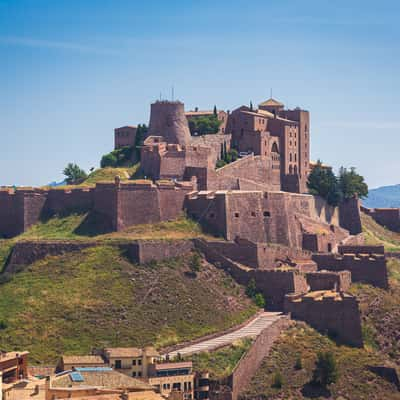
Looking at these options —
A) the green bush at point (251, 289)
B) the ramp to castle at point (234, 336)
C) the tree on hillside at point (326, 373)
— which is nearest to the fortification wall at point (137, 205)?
the green bush at point (251, 289)

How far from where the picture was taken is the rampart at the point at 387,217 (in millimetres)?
108000

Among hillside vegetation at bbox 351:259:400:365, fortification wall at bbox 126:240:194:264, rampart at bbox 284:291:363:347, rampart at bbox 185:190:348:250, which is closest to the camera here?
rampart at bbox 284:291:363:347

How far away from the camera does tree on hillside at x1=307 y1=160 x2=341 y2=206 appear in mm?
102312

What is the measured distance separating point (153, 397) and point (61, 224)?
1090 inches

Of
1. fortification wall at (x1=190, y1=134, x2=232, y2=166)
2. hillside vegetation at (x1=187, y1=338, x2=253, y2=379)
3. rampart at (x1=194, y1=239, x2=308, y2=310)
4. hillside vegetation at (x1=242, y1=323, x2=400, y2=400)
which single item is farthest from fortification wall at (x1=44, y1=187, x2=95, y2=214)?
hillside vegetation at (x1=187, y1=338, x2=253, y2=379)

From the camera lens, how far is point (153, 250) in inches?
3123

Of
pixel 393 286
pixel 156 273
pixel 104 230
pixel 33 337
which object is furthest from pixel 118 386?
pixel 393 286

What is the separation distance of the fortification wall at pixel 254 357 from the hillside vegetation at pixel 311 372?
317mm

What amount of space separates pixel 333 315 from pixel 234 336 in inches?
256

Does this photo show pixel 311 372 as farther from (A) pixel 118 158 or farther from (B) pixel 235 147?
(B) pixel 235 147

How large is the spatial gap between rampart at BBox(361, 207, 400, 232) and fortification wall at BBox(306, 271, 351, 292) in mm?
26927

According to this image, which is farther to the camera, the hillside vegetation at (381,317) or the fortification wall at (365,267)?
the fortification wall at (365,267)

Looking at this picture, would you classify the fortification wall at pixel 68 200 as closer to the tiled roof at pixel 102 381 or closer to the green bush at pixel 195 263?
the green bush at pixel 195 263

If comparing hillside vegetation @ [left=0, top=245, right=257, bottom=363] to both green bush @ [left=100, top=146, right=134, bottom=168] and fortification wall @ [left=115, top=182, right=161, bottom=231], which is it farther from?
green bush @ [left=100, top=146, right=134, bottom=168]
